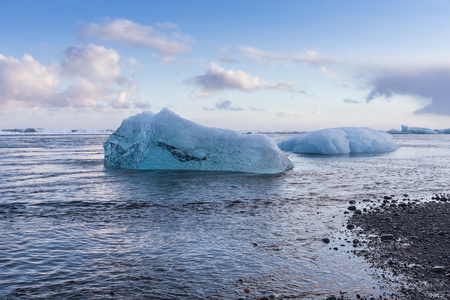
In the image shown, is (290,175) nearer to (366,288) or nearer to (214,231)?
(214,231)

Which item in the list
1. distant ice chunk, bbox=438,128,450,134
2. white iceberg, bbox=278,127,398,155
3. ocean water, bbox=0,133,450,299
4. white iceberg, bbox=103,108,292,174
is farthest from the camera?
distant ice chunk, bbox=438,128,450,134

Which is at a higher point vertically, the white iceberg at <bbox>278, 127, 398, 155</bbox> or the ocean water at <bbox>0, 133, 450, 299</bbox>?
the white iceberg at <bbox>278, 127, 398, 155</bbox>

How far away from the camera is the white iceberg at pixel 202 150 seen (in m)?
19.1

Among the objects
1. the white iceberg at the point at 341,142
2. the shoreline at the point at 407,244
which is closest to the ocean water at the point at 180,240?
the shoreline at the point at 407,244

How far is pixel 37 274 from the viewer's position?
5.66m

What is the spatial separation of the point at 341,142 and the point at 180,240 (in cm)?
3039

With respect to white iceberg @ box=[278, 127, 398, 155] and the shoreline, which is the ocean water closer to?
the shoreline

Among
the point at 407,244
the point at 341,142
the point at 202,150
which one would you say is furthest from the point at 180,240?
the point at 341,142

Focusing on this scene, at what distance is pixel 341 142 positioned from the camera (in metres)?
35.3

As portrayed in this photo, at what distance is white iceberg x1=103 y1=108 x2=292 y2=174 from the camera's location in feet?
62.6

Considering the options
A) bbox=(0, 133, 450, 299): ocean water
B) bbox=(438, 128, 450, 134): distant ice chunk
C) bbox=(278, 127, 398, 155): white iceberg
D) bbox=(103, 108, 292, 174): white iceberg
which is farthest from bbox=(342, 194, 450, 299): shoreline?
bbox=(438, 128, 450, 134): distant ice chunk

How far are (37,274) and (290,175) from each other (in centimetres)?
1399

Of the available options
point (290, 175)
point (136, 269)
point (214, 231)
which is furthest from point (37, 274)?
point (290, 175)

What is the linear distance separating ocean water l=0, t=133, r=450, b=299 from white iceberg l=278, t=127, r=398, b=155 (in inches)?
797
